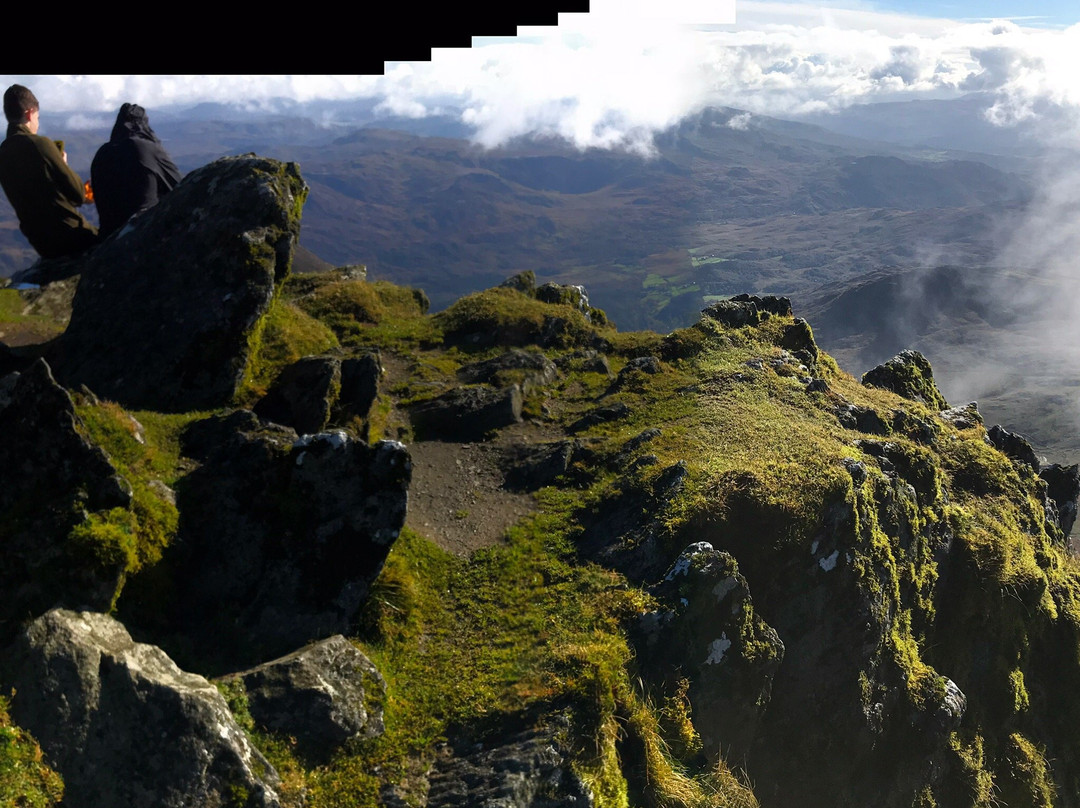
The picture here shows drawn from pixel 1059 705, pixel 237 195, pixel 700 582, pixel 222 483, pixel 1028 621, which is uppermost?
pixel 237 195

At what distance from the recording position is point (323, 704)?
1286cm

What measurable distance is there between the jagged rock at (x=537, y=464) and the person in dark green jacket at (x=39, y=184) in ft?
52.7

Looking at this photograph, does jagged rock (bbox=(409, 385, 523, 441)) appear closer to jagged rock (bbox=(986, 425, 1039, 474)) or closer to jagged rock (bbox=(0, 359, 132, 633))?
jagged rock (bbox=(0, 359, 132, 633))

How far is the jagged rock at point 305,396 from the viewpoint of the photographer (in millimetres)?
19891

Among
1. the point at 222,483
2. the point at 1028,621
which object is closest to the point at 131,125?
the point at 222,483

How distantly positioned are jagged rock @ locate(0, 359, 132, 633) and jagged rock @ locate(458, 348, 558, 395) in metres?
16.7

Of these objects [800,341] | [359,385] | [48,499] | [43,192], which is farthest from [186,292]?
[800,341]

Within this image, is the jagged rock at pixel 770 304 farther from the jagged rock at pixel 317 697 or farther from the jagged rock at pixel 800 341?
the jagged rock at pixel 317 697

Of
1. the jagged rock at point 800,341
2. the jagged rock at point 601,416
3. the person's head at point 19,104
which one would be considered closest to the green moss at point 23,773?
the person's head at point 19,104

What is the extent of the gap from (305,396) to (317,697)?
30.9 feet

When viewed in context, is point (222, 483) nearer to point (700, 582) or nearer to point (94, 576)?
point (94, 576)

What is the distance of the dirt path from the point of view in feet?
64.9

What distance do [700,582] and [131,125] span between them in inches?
897

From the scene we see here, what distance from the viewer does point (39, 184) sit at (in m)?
23.0
